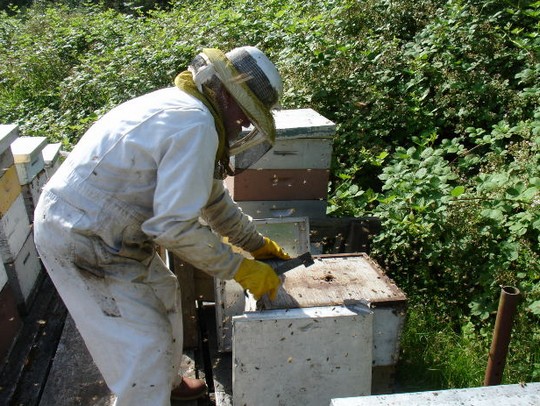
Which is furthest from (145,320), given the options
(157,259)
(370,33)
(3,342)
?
(370,33)

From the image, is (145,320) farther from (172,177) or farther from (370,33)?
(370,33)

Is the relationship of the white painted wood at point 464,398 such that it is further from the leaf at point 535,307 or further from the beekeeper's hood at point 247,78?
the leaf at point 535,307

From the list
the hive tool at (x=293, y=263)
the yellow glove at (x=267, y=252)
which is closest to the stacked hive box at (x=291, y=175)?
the yellow glove at (x=267, y=252)

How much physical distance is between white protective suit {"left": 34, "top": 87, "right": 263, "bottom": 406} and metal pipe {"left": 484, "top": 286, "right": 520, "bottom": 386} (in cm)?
100

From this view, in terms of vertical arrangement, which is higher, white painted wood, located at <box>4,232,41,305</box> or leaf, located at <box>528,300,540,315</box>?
leaf, located at <box>528,300,540,315</box>

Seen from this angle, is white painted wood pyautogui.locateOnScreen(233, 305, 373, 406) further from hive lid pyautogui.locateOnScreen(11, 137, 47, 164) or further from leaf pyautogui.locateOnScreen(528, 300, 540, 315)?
hive lid pyautogui.locateOnScreen(11, 137, 47, 164)

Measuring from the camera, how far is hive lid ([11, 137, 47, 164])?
3.41m

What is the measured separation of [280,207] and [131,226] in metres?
1.14

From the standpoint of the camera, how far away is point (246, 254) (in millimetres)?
2723

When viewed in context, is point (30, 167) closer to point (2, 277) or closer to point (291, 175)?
point (2, 277)

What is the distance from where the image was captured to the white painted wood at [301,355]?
205cm

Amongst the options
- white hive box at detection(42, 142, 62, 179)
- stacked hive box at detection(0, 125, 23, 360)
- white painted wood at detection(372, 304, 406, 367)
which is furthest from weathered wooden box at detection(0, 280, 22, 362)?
white painted wood at detection(372, 304, 406, 367)

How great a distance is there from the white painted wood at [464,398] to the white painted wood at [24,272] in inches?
96.6

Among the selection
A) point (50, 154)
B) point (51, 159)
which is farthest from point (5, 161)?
point (50, 154)
